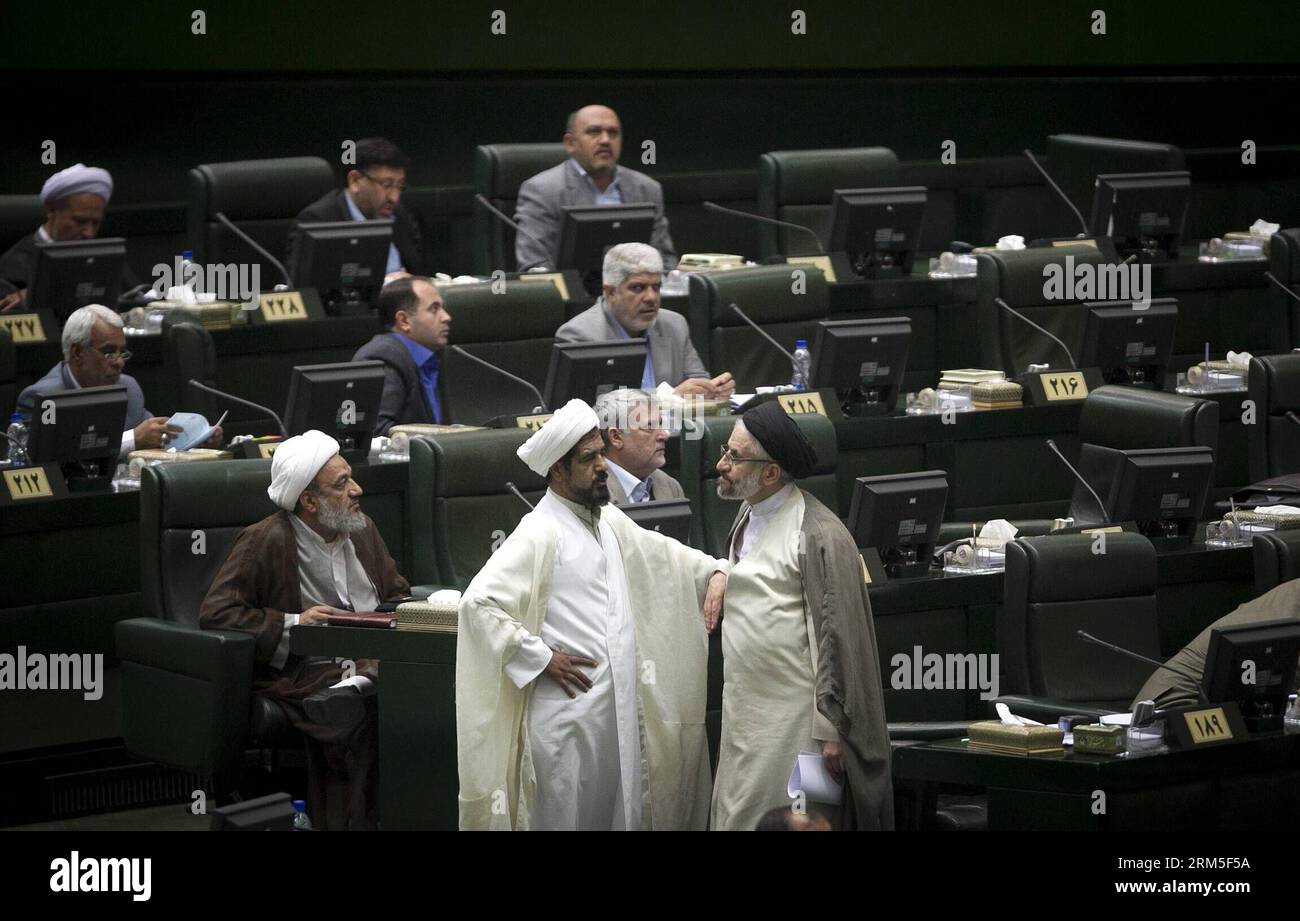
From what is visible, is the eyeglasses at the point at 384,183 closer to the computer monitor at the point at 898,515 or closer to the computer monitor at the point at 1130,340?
the computer monitor at the point at 1130,340

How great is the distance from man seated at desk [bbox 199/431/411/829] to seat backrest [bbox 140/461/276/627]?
138 millimetres

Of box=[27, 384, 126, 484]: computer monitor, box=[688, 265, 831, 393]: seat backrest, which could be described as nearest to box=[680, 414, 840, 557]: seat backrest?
box=[688, 265, 831, 393]: seat backrest

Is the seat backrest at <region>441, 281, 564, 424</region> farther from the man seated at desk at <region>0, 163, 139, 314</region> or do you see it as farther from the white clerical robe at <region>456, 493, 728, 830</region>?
the white clerical robe at <region>456, 493, 728, 830</region>

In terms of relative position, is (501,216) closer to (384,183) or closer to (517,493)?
(384,183)

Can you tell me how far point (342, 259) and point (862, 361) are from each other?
1.74m

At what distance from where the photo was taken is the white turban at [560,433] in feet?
16.3

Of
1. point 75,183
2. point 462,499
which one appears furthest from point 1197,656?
point 75,183

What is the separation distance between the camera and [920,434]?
716 centimetres

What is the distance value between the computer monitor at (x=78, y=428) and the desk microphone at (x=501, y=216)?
2083 millimetres

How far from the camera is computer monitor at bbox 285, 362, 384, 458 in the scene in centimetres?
650

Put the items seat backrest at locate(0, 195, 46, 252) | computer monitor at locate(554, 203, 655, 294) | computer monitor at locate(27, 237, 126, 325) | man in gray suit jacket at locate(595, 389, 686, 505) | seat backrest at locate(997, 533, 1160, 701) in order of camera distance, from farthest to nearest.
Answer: seat backrest at locate(0, 195, 46, 252)
computer monitor at locate(554, 203, 655, 294)
computer monitor at locate(27, 237, 126, 325)
man in gray suit jacket at locate(595, 389, 686, 505)
seat backrest at locate(997, 533, 1160, 701)
